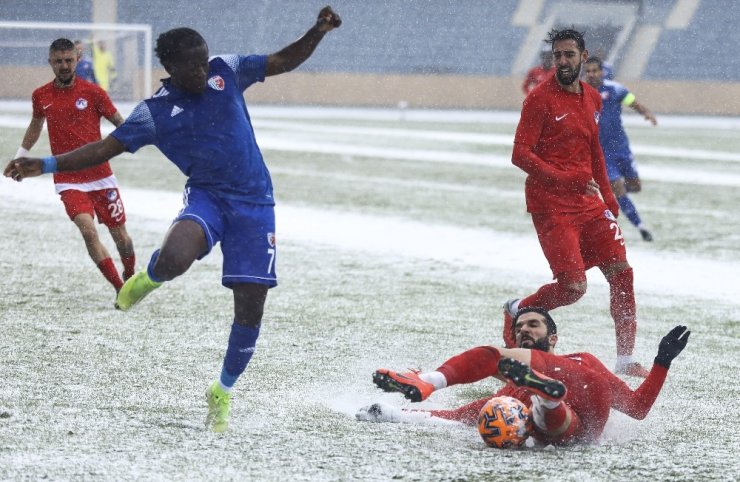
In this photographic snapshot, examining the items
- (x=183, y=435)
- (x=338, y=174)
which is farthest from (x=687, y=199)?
(x=183, y=435)

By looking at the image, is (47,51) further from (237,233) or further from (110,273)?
(237,233)

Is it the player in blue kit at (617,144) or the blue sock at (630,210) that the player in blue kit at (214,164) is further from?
the blue sock at (630,210)

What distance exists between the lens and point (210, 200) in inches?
203

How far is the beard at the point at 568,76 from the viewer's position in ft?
21.2

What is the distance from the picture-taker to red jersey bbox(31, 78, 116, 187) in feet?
28.2

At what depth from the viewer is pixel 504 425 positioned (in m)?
4.80

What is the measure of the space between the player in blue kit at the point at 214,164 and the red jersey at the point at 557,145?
1.67 meters

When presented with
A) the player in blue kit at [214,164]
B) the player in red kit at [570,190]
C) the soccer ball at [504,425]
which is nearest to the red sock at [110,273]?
the player in red kit at [570,190]

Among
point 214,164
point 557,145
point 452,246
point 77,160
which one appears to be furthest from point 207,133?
point 452,246

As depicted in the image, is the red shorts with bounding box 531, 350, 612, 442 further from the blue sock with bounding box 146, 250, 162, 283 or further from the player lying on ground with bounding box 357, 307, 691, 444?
the blue sock with bounding box 146, 250, 162, 283

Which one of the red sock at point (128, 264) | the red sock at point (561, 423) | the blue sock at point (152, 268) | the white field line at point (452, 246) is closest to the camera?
the red sock at point (561, 423)

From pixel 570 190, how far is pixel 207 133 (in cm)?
234

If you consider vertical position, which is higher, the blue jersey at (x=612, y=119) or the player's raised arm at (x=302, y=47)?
the player's raised arm at (x=302, y=47)

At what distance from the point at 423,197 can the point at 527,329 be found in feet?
34.4
